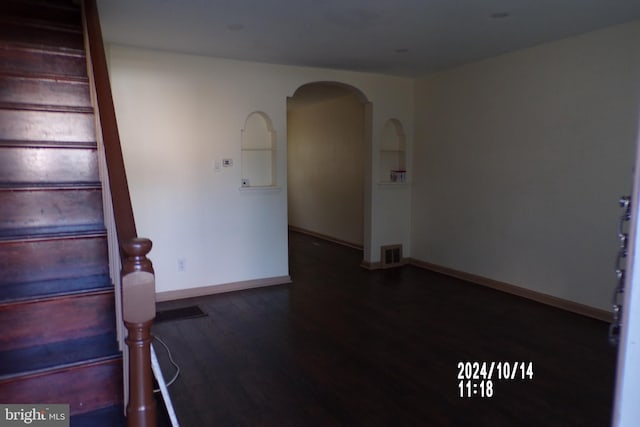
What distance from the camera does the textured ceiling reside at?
2994 mm

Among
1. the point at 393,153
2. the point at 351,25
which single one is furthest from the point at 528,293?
the point at 351,25

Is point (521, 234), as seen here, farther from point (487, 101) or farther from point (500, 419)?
point (500, 419)

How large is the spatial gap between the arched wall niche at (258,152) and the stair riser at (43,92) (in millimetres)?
2269

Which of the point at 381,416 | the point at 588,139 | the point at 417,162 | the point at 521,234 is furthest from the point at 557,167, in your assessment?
the point at 381,416

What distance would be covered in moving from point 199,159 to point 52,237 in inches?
99.6

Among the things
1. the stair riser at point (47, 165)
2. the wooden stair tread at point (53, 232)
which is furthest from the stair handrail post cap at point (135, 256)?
the stair riser at point (47, 165)

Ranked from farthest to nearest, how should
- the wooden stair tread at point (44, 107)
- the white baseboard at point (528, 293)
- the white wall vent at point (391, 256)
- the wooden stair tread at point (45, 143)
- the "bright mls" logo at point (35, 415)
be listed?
1. the white wall vent at point (391, 256)
2. the white baseboard at point (528, 293)
3. the wooden stair tread at point (44, 107)
4. the wooden stair tread at point (45, 143)
5. the "bright mls" logo at point (35, 415)

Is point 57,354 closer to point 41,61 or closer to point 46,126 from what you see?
point 46,126

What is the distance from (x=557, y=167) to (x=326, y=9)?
101 inches

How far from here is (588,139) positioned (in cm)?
371

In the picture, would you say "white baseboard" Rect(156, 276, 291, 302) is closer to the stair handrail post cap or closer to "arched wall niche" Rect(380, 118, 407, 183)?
"arched wall niche" Rect(380, 118, 407, 183)

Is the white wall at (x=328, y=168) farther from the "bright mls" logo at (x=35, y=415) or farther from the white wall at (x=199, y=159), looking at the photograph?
the "bright mls" logo at (x=35, y=415)

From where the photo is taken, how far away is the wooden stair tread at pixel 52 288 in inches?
68.4

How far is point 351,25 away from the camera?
3.42m
